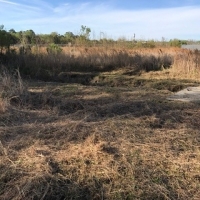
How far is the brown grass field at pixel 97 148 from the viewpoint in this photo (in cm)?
299

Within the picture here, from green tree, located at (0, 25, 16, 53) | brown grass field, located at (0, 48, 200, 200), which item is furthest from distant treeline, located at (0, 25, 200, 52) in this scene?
brown grass field, located at (0, 48, 200, 200)

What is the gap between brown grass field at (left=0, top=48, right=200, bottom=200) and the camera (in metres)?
2.99

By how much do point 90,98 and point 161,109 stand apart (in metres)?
1.60

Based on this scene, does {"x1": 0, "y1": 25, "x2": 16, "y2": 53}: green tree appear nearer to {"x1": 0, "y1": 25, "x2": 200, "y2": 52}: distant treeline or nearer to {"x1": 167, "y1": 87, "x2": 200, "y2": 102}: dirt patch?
{"x1": 0, "y1": 25, "x2": 200, "y2": 52}: distant treeline

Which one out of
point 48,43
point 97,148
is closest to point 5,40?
point 48,43

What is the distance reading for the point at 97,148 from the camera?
11.8 ft

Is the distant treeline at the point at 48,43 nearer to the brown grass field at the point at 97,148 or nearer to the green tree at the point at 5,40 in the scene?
the green tree at the point at 5,40

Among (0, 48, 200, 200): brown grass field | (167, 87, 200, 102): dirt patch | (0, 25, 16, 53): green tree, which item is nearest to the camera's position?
(0, 48, 200, 200): brown grass field

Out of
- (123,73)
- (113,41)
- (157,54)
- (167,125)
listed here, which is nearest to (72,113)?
(167,125)

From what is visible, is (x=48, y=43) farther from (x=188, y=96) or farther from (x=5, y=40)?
(x=188, y=96)

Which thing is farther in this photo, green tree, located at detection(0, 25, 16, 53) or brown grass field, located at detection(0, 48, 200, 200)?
green tree, located at detection(0, 25, 16, 53)

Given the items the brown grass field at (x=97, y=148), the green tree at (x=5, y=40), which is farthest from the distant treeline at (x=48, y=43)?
the brown grass field at (x=97, y=148)

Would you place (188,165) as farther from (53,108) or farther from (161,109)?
(53,108)

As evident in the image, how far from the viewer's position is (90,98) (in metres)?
6.55
